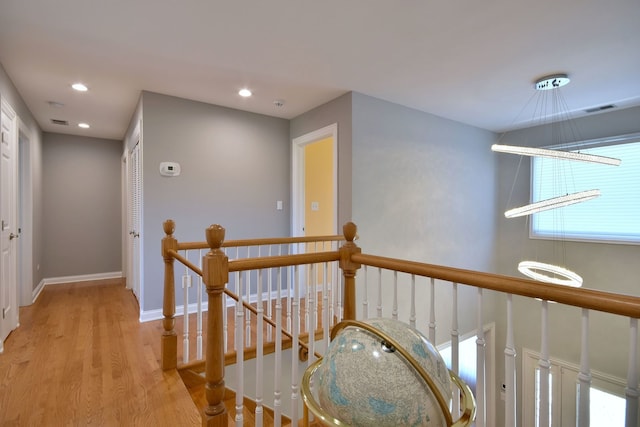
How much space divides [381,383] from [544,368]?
0.63m

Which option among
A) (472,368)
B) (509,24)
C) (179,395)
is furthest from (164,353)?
(472,368)

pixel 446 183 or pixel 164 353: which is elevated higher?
pixel 446 183

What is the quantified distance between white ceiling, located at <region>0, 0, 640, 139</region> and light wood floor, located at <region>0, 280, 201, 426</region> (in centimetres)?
241

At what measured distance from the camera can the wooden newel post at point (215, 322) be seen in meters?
1.22

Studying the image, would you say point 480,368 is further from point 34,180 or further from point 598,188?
point 34,180

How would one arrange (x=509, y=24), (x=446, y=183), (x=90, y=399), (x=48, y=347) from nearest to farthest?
(x=90, y=399), (x=509, y=24), (x=48, y=347), (x=446, y=183)

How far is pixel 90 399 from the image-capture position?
1919mm

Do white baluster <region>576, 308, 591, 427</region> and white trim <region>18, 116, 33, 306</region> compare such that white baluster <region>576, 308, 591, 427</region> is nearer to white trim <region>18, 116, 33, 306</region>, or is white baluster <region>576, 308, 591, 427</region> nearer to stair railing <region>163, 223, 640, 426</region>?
stair railing <region>163, 223, 640, 426</region>

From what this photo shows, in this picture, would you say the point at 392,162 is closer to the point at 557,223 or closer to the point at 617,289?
the point at 557,223

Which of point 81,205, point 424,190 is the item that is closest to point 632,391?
point 424,190

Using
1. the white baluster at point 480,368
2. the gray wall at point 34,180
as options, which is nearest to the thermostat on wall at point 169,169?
the gray wall at point 34,180

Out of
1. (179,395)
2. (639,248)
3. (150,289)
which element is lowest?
(179,395)

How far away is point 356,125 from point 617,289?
3782mm

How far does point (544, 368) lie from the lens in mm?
1000
